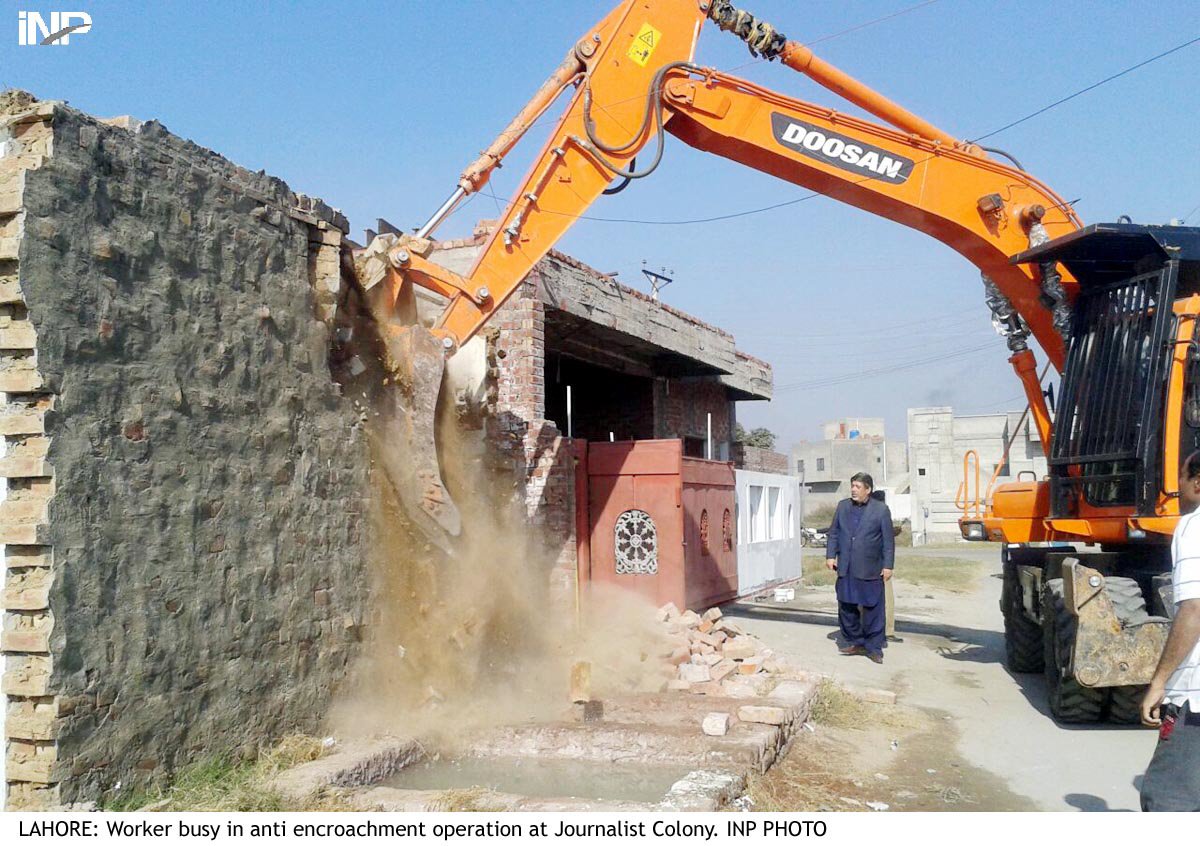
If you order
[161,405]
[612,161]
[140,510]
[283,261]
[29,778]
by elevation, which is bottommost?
[29,778]

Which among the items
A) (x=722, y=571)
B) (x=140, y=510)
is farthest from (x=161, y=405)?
(x=722, y=571)

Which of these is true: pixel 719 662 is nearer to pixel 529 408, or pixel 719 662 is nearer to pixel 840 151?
pixel 529 408

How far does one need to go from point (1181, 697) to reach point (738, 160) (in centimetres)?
553

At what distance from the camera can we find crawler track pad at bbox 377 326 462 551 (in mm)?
6457

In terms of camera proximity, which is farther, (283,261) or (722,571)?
(722,571)

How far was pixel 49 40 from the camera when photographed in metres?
5.67

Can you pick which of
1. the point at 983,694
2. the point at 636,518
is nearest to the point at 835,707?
the point at 983,694

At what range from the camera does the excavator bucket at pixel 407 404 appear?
6457 millimetres

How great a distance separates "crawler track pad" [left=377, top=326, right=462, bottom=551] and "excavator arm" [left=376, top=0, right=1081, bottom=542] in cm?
27

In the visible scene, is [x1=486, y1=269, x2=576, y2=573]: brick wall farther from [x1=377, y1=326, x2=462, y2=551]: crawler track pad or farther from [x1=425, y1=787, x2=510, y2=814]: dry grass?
[x1=425, y1=787, x2=510, y2=814]: dry grass

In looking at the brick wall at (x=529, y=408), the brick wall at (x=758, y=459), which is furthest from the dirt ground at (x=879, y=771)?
the brick wall at (x=758, y=459)

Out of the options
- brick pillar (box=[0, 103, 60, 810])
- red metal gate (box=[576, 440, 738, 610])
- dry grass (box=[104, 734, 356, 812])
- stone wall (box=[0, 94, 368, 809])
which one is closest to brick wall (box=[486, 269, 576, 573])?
red metal gate (box=[576, 440, 738, 610])
